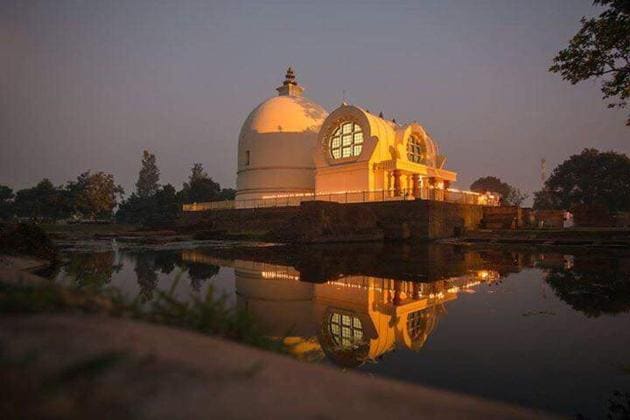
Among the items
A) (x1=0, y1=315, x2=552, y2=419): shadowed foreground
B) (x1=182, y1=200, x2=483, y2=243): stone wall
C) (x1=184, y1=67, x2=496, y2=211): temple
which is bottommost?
(x1=0, y1=315, x2=552, y2=419): shadowed foreground

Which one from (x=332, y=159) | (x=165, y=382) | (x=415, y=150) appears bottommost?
(x=165, y=382)

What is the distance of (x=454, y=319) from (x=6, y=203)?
8616cm

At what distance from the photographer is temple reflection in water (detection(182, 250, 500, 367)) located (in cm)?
384

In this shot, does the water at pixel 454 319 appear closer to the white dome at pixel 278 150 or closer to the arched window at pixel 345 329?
the arched window at pixel 345 329

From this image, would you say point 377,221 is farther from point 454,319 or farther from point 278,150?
point 454,319

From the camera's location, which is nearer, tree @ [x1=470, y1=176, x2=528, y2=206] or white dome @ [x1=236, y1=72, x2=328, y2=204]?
white dome @ [x1=236, y1=72, x2=328, y2=204]

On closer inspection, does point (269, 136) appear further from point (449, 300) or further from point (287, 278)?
point (449, 300)

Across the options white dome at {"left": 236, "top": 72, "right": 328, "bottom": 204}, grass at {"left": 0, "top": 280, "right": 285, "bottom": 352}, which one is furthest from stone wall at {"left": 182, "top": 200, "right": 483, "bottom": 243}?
grass at {"left": 0, "top": 280, "right": 285, "bottom": 352}

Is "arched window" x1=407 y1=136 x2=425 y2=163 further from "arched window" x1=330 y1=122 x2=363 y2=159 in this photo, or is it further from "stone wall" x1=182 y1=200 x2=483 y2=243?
"stone wall" x1=182 y1=200 x2=483 y2=243

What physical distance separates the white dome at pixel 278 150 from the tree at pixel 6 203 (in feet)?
180

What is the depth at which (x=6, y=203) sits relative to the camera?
68.0 m

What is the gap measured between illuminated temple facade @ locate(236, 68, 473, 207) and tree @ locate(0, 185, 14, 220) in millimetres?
55255

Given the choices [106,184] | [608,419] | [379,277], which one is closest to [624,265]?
[379,277]

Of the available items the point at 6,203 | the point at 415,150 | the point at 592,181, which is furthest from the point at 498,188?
the point at 6,203
